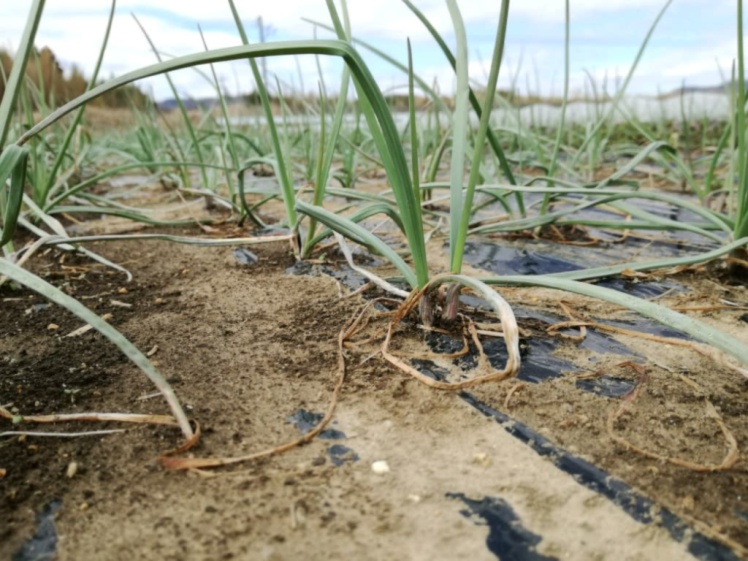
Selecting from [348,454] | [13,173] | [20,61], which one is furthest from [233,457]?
[20,61]

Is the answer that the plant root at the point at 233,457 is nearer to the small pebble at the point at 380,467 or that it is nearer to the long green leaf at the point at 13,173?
the small pebble at the point at 380,467

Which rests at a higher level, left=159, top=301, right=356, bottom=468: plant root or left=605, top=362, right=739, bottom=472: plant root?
left=159, top=301, right=356, bottom=468: plant root

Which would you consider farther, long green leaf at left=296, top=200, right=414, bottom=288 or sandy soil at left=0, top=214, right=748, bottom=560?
long green leaf at left=296, top=200, right=414, bottom=288

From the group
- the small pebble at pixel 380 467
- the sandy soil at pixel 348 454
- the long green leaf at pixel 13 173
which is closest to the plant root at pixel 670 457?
the sandy soil at pixel 348 454

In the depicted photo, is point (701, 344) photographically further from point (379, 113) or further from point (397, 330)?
point (379, 113)

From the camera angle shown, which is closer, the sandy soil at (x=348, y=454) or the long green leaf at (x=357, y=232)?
the sandy soil at (x=348, y=454)

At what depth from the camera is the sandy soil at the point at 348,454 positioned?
1.47 feet

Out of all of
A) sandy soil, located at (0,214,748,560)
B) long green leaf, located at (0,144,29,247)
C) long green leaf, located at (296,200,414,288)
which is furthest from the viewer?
long green leaf, located at (296,200,414,288)

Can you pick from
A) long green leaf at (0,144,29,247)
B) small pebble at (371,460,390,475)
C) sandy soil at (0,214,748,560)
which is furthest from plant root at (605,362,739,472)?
long green leaf at (0,144,29,247)

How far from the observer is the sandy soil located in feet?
1.47

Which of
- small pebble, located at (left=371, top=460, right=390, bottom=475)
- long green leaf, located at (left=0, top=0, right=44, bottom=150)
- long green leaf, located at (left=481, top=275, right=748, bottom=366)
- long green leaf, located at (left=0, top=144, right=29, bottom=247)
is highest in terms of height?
long green leaf, located at (left=0, top=0, right=44, bottom=150)

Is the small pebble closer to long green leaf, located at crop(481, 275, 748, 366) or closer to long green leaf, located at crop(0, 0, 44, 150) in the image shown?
long green leaf, located at crop(481, 275, 748, 366)

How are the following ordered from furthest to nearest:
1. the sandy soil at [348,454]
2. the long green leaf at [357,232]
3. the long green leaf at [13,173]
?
the long green leaf at [357,232] → the long green leaf at [13,173] → the sandy soil at [348,454]

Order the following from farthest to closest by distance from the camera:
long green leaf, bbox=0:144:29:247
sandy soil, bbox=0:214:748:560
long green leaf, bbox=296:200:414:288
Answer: long green leaf, bbox=296:200:414:288, long green leaf, bbox=0:144:29:247, sandy soil, bbox=0:214:748:560
